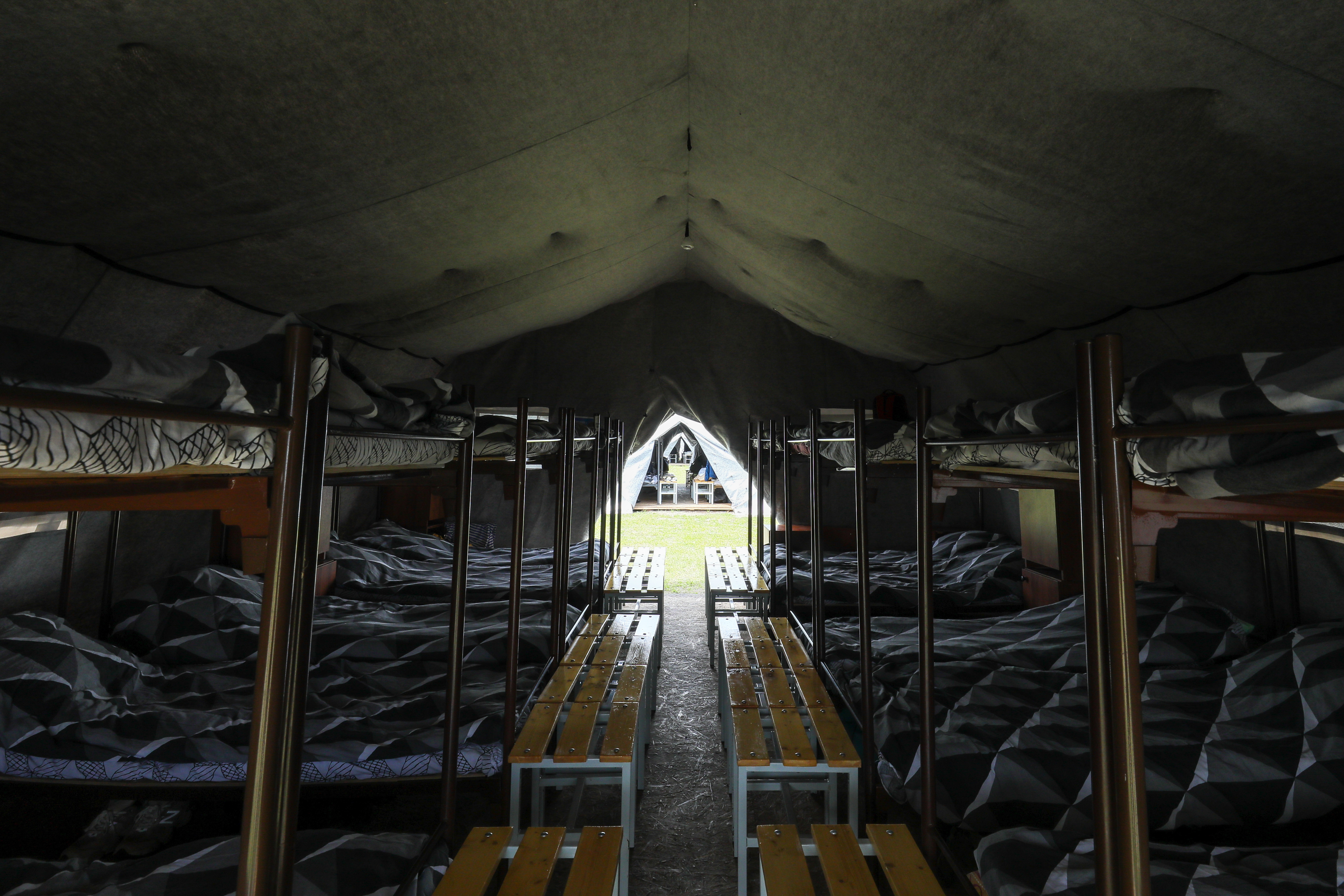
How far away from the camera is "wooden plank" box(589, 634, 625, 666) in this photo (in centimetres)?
207

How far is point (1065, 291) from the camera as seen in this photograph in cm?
190

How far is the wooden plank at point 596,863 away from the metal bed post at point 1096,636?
752 mm

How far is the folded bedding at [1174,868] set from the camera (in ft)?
3.10

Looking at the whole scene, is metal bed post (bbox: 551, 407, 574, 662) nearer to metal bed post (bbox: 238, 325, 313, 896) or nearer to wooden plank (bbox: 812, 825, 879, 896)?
wooden plank (bbox: 812, 825, 879, 896)

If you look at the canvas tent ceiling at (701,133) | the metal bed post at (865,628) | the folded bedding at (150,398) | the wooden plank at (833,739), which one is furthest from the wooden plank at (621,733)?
the canvas tent ceiling at (701,133)

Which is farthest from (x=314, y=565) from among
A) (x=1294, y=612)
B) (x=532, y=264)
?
(x=1294, y=612)

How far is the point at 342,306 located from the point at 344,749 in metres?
1.61

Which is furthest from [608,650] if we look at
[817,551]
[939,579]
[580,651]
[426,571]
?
[939,579]

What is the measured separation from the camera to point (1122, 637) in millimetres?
676

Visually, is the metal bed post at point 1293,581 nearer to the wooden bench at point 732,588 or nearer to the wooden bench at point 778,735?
the wooden bench at point 778,735

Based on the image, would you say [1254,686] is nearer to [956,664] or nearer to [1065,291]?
[956,664]

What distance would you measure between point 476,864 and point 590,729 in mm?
459

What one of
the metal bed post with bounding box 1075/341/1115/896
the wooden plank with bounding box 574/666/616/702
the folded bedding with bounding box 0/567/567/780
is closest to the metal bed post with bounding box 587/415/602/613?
the folded bedding with bounding box 0/567/567/780

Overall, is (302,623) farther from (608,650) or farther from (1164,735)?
(1164,735)
